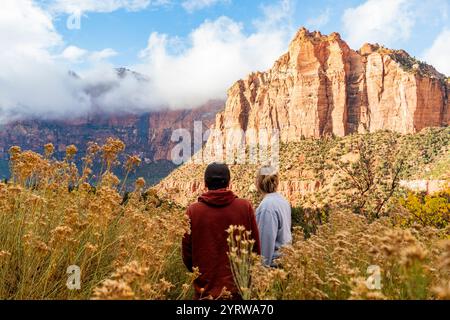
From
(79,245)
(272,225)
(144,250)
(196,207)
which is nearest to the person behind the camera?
(144,250)

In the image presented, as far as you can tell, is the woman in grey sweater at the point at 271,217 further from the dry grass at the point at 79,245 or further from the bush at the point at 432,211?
the bush at the point at 432,211

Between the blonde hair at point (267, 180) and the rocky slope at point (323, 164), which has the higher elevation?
the rocky slope at point (323, 164)

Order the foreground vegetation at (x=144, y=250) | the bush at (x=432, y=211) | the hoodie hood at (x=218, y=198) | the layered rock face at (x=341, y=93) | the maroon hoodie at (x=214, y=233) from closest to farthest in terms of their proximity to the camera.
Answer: the foreground vegetation at (x=144, y=250) < the maroon hoodie at (x=214, y=233) < the hoodie hood at (x=218, y=198) < the bush at (x=432, y=211) < the layered rock face at (x=341, y=93)

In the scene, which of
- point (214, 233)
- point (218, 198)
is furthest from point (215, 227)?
point (218, 198)

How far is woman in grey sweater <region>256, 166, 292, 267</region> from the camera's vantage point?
5379 mm

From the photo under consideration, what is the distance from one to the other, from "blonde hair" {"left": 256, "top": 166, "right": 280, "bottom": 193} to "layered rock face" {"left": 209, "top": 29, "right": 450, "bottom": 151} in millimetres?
110129

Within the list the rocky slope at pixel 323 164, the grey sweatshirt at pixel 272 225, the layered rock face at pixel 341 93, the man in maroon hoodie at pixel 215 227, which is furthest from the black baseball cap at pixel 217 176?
the layered rock face at pixel 341 93

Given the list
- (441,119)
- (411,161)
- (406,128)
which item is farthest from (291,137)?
(411,161)

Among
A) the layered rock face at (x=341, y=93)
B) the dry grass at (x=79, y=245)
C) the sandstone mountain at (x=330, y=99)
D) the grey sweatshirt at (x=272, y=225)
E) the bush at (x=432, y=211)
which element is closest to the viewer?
the dry grass at (x=79, y=245)

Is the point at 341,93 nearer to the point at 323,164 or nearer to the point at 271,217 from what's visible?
the point at 323,164

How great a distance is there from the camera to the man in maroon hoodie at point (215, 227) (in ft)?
14.3

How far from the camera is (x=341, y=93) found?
131 m

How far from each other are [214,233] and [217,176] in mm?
626
